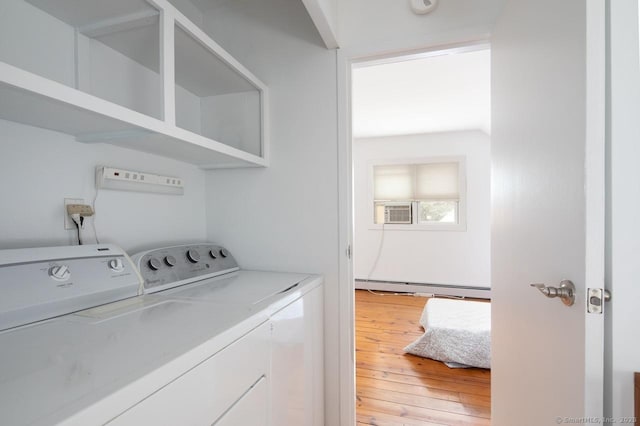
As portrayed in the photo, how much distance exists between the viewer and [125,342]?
669 mm

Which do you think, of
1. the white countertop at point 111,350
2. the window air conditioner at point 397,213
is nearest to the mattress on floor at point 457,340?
the white countertop at point 111,350

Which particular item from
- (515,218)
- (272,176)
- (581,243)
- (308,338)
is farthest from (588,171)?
(272,176)

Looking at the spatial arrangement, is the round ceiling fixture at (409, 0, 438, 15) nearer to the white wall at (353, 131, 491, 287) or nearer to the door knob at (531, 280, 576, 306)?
the door knob at (531, 280, 576, 306)

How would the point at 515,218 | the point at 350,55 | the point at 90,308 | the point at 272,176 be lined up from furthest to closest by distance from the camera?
the point at 272,176 < the point at 350,55 < the point at 515,218 < the point at 90,308

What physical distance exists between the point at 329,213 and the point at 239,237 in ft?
1.81

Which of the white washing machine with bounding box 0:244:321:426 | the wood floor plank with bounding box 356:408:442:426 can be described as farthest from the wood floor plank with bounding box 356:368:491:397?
the white washing machine with bounding box 0:244:321:426

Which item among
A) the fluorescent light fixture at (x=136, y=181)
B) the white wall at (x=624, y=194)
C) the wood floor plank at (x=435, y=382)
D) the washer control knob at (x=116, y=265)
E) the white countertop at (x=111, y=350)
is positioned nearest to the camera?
the white countertop at (x=111, y=350)

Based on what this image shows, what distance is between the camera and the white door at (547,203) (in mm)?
698

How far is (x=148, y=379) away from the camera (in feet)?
1.78

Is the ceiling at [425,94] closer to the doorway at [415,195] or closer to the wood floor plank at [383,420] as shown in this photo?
the doorway at [415,195]

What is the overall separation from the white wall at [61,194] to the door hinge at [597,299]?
5.15ft

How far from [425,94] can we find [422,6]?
1646mm

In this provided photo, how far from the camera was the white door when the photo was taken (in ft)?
2.29

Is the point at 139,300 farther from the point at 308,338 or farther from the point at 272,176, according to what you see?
the point at 272,176
